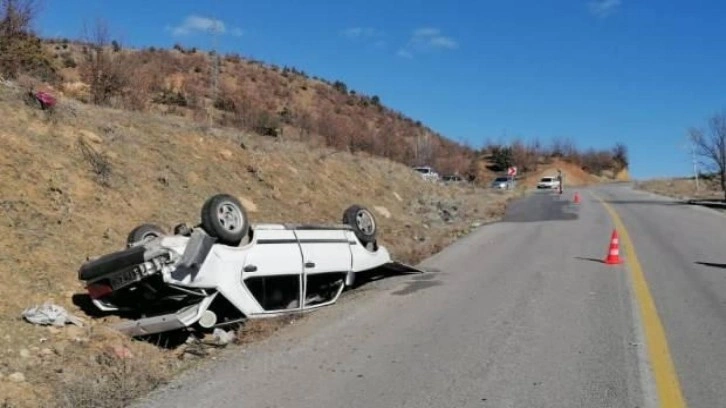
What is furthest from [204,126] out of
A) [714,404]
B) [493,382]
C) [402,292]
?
[714,404]

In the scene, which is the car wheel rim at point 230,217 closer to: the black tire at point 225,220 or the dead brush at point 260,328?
the black tire at point 225,220

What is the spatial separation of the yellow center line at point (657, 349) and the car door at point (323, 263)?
4086mm

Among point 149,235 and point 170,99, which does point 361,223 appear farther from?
point 170,99

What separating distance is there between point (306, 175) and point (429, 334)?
43.2ft

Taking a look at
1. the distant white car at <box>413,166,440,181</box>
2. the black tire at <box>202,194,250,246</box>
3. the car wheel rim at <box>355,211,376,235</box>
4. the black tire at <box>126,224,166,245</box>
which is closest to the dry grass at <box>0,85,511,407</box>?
the black tire at <box>126,224,166,245</box>

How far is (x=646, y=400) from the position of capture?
18.2 ft

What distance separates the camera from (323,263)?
991cm

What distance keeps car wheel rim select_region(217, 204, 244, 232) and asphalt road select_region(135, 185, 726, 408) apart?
150cm

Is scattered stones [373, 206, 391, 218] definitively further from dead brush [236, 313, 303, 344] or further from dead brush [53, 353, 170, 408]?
dead brush [53, 353, 170, 408]

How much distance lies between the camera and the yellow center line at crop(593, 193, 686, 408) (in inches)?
222

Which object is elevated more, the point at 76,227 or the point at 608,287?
the point at 76,227

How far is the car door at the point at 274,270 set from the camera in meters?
8.83

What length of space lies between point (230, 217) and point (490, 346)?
12.1 feet

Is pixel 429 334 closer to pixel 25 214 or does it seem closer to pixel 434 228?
pixel 25 214
